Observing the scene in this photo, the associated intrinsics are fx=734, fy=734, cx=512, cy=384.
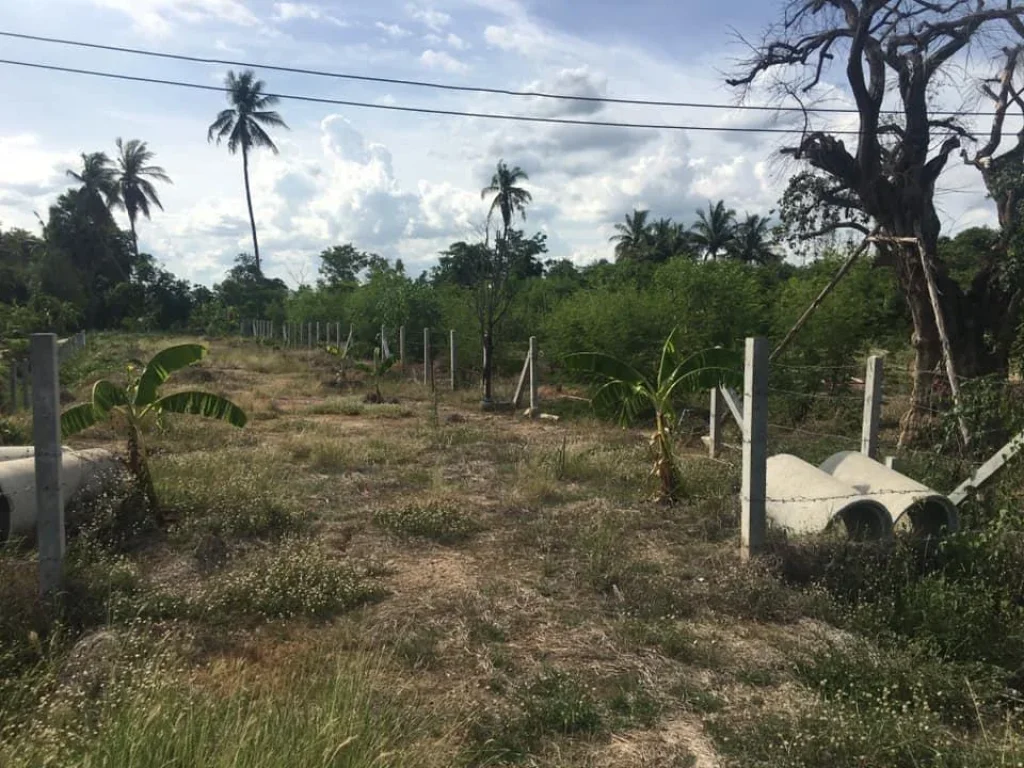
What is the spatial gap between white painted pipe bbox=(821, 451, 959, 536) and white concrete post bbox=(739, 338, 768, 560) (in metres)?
1.09

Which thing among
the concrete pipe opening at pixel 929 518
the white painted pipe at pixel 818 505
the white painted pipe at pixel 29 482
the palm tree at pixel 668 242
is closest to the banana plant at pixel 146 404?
the white painted pipe at pixel 29 482

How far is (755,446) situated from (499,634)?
2.24 m

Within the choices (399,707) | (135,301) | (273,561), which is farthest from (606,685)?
(135,301)

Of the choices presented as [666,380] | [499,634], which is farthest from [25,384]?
[499,634]

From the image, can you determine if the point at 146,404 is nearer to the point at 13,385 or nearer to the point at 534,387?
the point at 13,385

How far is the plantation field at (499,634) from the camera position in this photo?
117 inches

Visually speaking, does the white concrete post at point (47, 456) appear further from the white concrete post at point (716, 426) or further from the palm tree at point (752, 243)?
the palm tree at point (752, 243)

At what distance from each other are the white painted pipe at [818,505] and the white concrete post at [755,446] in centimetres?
30

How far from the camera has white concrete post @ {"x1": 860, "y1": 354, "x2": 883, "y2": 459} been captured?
6.54 metres

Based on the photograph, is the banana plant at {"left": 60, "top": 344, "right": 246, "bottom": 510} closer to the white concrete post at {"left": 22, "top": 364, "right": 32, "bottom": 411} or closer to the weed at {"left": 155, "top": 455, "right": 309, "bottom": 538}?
the weed at {"left": 155, "top": 455, "right": 309, "bottom": 538}

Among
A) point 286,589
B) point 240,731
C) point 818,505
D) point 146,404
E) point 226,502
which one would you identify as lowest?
point 286,589

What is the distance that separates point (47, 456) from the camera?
14.5 feet

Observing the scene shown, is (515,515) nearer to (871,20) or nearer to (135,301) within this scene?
(871,20)

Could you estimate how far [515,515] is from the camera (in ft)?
22.9
